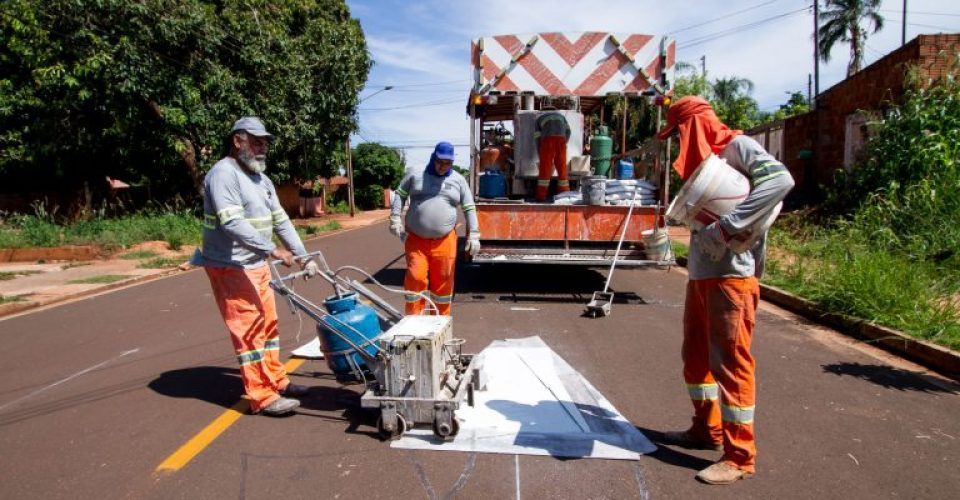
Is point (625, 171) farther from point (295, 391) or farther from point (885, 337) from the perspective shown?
point (295, 391)

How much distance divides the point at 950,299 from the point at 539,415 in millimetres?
4714

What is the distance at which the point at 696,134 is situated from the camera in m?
3.18

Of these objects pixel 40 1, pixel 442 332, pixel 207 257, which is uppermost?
pixel 40 1

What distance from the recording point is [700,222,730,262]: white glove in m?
2.90

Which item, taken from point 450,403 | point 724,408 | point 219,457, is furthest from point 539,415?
point 219,457

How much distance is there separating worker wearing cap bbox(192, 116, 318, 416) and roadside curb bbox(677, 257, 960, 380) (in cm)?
512

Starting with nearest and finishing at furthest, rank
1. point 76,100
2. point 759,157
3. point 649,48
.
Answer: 1. point 759,157
2. point 649,48
3. point 76,100

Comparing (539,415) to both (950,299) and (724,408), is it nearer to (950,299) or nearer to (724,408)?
(724,408)

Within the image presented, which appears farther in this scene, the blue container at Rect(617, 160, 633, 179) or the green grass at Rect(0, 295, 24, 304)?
the blue container at Rect(617, 160, 633, 179)

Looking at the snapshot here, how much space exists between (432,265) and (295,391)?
5.28 feet

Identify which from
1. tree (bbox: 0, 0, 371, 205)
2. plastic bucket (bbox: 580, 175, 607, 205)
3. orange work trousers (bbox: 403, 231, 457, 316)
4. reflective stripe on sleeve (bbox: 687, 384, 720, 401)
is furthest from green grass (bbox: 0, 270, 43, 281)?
reflective stripe on sleeve (bbox: 687, 384, 720, 401)

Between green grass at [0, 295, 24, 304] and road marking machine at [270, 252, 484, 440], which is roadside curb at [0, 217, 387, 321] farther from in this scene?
road marking machine at [270, 252, 484, 440]

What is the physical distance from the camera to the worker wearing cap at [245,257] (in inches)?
153

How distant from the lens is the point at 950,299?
19.3ft
